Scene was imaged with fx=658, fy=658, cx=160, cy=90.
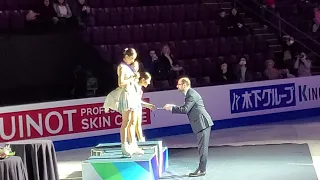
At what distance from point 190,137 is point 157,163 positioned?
4653 millimetres

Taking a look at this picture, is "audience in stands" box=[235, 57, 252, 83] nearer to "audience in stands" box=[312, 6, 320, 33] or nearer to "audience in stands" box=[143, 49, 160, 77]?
"audience in stands" box=[143, 49, 160, 77]

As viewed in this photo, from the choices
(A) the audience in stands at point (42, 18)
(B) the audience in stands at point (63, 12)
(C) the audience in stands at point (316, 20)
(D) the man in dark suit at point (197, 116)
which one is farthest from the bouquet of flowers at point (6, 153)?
(C) the audience in stands at point (316, 20)

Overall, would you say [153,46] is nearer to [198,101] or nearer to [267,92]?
[267,92]

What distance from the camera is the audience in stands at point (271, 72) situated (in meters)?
16.6

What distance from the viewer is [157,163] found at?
9.46m

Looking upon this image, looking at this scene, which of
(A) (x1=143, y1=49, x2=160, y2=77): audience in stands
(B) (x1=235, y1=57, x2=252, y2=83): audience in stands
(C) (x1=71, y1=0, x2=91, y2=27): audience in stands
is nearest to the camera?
(A) (x1=143, y1=49, x2=160, y2=77): audience in stands

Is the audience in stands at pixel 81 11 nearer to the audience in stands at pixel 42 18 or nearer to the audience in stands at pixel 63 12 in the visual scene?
the audience in stands at pixel 63 12

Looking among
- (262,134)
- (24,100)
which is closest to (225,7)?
(262,134)

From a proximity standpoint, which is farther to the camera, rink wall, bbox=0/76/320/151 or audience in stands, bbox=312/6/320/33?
audience in stands, bbox=312/6/320/33

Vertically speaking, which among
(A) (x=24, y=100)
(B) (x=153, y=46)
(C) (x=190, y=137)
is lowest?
(C) (x=190, y=137)

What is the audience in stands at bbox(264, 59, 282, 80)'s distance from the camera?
16.6 meters

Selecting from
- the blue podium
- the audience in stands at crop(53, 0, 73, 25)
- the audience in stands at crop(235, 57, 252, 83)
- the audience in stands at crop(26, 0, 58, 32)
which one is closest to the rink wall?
the audience in stands at crop(235, 57, 252, 83)

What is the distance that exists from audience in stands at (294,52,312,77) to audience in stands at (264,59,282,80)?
2.73ft

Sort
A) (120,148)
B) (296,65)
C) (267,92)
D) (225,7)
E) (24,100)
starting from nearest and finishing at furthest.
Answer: (120,148) < (24,100) < (267,92) < (296,65) < (225,7)
